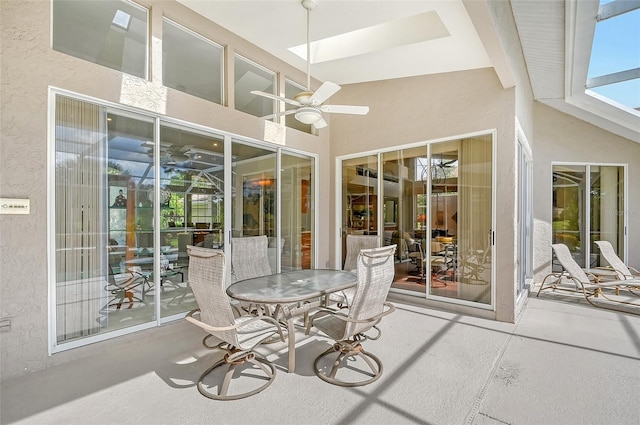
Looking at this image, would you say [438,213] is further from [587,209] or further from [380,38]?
[587,209]

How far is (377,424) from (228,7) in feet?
15.2

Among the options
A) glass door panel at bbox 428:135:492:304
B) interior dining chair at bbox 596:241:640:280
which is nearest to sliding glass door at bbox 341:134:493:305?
glass door panel at bbox 428:135:492:304

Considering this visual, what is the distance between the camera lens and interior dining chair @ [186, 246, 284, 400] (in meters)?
2.48

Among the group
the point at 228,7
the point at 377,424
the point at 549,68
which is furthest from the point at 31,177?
the point at 549,68

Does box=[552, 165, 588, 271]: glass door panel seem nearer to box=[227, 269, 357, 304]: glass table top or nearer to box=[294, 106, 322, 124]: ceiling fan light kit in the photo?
box=[227, 269, 357, 304]: glass table top

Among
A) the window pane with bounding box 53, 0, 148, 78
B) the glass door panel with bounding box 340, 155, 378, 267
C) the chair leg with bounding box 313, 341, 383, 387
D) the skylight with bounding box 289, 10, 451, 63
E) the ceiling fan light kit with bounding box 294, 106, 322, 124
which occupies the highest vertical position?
the skylight with bounding box 289, 10, 451, 63

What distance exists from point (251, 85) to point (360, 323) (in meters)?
4.11

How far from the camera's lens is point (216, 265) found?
8.17 feet

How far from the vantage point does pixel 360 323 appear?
2756mm

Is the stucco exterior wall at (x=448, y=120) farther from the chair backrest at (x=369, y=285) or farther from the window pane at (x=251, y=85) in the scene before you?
the chair backrest at (x=369, y=285)

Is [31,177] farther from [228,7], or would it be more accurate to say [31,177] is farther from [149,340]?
[228,7]

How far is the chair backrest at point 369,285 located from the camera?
2.70 meters

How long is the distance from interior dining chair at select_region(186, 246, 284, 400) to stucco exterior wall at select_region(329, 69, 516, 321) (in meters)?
3.42

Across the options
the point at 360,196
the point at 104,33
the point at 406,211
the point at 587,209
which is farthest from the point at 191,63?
the point at 587,209
